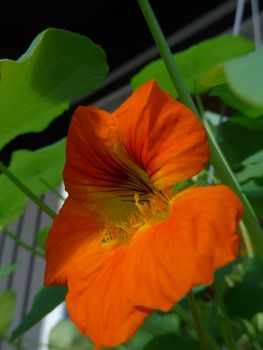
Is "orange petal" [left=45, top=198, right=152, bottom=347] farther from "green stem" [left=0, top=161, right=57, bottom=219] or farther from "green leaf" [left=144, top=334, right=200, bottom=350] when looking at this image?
"green leaf" [left=144, top=334, right=200, bottom=350]

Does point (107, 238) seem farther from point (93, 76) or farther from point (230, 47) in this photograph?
point (230, 47)

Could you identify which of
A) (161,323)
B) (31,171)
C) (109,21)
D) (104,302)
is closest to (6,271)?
(31,171)

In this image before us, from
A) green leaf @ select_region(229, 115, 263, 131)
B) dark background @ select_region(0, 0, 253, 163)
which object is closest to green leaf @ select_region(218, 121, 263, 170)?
green leaf @ select_region(229, 115, 263, 131)

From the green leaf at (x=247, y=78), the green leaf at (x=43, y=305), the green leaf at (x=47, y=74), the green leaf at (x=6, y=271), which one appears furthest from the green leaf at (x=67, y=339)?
the green leaf at (x=247, y=78)

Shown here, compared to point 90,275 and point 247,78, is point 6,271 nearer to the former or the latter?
point 90,275

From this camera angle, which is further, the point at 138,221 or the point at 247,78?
the point at 138,221

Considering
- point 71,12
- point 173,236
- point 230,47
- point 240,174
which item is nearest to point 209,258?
point 173,236
